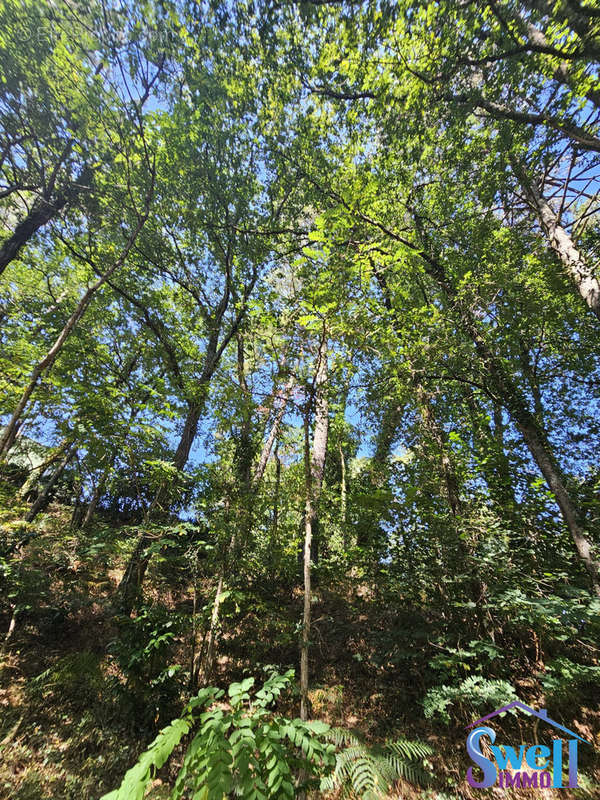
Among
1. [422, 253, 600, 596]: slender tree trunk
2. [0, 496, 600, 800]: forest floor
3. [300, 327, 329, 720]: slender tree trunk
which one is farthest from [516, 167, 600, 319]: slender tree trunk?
[0, 496, 600, 800]: forest floor

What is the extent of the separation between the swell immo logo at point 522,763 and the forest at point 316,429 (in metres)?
0.04

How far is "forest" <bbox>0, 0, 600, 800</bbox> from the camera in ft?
12.2

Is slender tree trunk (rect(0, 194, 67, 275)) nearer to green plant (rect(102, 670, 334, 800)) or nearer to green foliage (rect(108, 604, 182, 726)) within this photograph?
green foliage (rect(108, 604, 182, 726))

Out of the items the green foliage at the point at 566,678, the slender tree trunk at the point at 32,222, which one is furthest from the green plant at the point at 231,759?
the slender tree trunk at the point at 32,222

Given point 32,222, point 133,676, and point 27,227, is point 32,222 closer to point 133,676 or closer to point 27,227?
point 27,227

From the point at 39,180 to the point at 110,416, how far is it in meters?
5.69

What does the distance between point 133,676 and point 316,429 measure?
439cm

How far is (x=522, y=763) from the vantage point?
3.43 m

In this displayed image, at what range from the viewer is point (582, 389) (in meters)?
8.97

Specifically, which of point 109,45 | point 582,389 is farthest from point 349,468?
point 109,45

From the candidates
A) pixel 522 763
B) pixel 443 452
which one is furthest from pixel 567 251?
pixel 522 763

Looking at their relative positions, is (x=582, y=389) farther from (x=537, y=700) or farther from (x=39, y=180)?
(x=39, y=180)

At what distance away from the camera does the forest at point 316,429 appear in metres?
3.72

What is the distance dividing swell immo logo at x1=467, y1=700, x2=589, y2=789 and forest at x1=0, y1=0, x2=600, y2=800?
0.12ft
